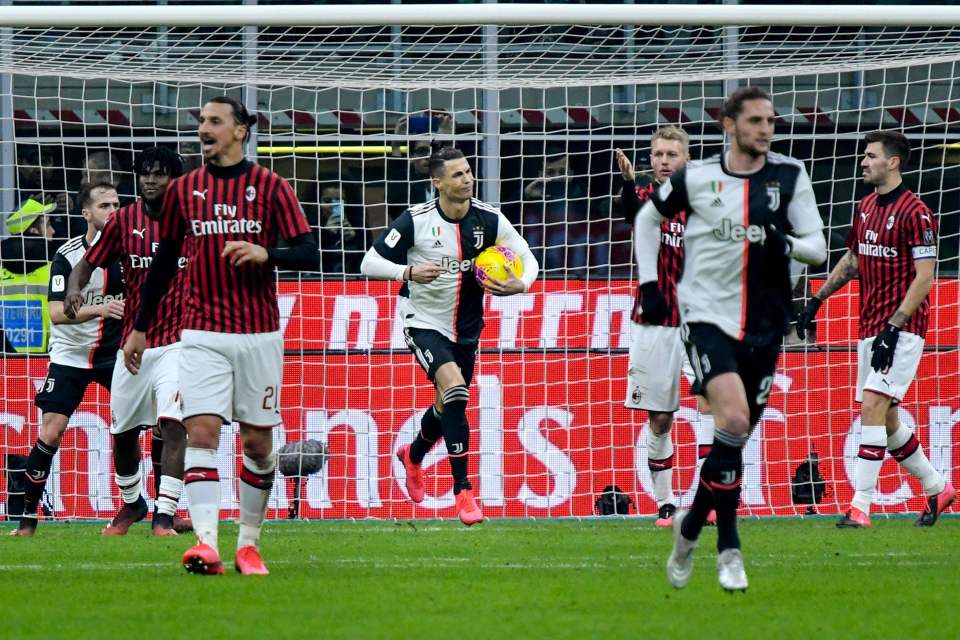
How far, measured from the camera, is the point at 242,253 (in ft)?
21.8

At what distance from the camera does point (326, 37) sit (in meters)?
11.9

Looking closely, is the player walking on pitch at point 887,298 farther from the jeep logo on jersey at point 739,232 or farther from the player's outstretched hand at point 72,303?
the player's outstretched hand at point 72,303

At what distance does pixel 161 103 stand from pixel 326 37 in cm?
328

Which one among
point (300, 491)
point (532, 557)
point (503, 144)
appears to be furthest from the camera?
point (503, 144)

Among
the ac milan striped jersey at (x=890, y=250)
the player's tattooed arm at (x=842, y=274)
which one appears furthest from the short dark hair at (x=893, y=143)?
the player's tattooed arm at (x=842, y=274)

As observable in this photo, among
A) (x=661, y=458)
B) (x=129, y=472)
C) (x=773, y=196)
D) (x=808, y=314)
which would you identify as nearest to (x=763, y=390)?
(x=773, y=196)

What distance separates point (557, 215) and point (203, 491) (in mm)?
7061

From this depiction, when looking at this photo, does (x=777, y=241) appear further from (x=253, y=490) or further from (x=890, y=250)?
(x=890, y=250)

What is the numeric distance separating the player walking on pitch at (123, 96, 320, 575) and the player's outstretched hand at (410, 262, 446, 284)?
2.39 m

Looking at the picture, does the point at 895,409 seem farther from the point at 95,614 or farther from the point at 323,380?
the point at 95,614

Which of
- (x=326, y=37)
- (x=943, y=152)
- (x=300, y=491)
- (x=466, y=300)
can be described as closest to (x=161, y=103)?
(x=326, y=37)

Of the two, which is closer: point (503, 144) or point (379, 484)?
point (379, 484)

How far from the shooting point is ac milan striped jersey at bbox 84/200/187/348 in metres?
9.30

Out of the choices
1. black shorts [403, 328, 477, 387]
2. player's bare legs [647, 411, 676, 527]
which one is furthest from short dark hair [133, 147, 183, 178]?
player's bare legs [647, 411, 676, 527]
